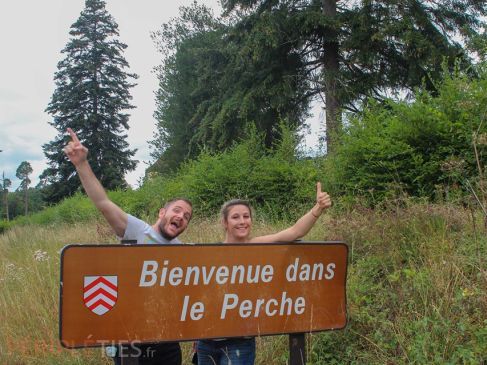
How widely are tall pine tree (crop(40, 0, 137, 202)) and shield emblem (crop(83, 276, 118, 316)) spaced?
32.8 metres

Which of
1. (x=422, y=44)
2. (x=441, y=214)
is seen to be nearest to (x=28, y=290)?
(x=441, y=214)

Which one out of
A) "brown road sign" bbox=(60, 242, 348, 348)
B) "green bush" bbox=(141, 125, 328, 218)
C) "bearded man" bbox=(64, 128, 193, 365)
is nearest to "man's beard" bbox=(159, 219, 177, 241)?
"bearded man" bbox=(64, 128, 193, 365)

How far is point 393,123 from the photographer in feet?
25.5

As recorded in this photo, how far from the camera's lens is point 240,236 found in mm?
2953

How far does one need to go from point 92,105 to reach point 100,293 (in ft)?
121

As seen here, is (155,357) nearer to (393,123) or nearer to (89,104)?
(393,123)

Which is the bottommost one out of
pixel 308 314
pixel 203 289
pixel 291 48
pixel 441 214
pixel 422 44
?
pixel 308 314

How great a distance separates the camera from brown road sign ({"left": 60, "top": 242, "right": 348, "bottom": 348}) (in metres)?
2.21

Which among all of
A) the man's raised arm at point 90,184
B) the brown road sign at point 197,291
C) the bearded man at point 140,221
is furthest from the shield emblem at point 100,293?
the man's raised arm at point 90,184

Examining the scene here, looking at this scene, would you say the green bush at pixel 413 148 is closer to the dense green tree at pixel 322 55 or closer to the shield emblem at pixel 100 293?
the dense green tree at pixel 322 55

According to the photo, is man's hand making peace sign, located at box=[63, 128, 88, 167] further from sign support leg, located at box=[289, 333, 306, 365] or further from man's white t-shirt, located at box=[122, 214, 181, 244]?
sign support leg, located at box=[289, 333, 306, 365]

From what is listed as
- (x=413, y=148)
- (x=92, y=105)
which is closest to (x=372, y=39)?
(x=413, y=148)

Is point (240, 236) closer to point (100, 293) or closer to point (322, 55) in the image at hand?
point (100, 293)

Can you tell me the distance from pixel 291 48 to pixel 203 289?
1381cm
